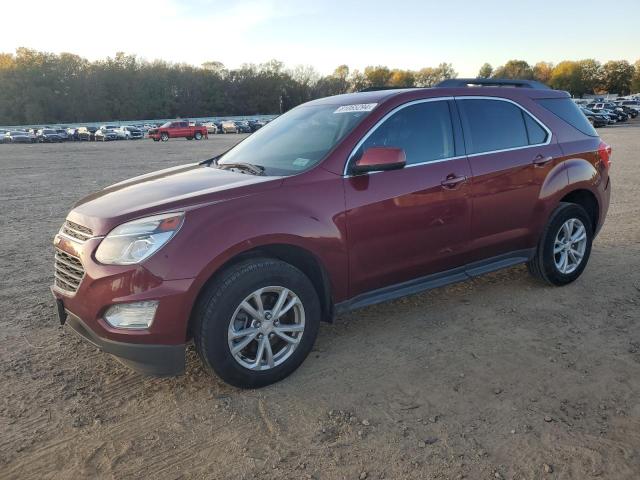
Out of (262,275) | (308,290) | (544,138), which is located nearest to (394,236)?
(308,290)

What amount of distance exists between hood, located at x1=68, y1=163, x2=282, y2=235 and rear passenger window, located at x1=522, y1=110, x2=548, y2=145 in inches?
101

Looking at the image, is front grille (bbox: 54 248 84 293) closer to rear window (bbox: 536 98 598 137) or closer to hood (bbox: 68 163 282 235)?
hood (bbox: 68 163 282 235)

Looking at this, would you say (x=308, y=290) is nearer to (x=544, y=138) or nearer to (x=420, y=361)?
(x=420, y=361)

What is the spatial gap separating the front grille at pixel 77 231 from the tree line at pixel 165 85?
73.7 meters

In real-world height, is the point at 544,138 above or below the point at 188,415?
above

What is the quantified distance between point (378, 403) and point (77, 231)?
2.20 metres

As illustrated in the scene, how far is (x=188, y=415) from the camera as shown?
119 inches

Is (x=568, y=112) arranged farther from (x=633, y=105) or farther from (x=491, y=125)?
(x=633, y=105)

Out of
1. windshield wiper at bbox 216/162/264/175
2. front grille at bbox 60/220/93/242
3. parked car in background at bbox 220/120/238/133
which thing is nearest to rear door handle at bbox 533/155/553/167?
windshield wiper at bbox 216/162/264/175

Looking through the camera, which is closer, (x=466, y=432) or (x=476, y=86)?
(x=466, y=432)

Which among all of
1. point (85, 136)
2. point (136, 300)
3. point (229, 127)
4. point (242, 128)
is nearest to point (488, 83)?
point (136, 300)

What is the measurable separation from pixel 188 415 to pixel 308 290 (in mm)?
1067

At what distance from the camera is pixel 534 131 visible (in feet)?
15.2

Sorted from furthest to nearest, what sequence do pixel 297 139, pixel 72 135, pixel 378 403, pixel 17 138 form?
pixel 72 135 < pixel 17 138 < pixel 297 139 < pixel 378 403
